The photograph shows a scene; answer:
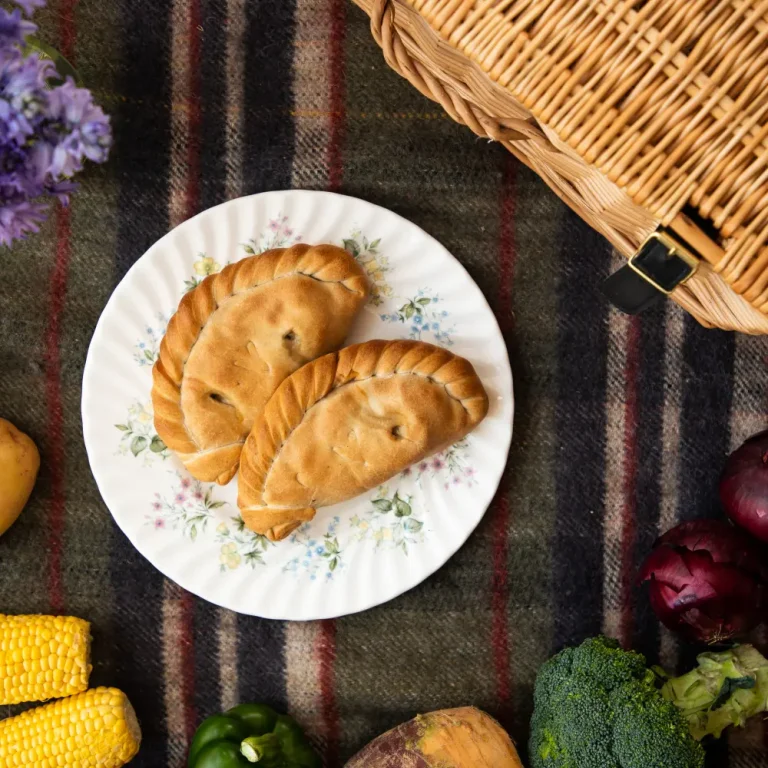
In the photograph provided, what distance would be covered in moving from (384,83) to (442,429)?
0.56 m

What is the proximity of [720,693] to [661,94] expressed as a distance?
0.90 metres

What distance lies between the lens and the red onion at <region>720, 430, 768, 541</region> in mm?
1212

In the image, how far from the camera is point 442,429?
1207 millimetres

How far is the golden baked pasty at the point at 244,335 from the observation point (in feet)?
4.00

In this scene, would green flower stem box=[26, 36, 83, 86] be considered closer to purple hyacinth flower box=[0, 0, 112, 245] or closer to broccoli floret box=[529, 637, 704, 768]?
purple hyacinth flower box=[0, 0, 112, 245]

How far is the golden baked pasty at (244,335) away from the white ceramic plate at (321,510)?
67mm

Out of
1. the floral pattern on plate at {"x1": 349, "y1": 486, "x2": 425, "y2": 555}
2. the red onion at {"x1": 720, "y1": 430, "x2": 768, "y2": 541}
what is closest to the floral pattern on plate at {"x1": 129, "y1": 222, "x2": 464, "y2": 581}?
the floral pattern on plate at {"x1": 349, "y1": 486, "x2": 425, "y2": 555}

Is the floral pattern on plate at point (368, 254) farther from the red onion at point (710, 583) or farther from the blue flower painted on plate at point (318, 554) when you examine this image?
the red onion at point (710, 583)

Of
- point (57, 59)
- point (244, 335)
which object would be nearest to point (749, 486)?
point (244, 335)

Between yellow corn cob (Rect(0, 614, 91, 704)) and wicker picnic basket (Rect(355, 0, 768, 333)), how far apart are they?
3.41 feet

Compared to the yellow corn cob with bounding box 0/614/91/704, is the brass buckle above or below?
above

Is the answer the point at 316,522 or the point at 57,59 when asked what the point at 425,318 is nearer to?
the point at 316,522

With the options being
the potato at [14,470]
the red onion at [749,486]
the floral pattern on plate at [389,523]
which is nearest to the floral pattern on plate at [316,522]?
the floral pattern on plate at [389,523]

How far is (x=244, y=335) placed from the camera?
4.02 feet
